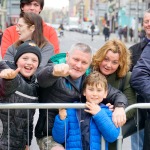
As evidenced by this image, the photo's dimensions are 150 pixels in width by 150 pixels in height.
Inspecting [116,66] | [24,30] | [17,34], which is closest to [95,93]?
[116,66]

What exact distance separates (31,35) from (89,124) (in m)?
1.23

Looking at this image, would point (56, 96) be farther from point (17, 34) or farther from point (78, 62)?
point (17, 34)

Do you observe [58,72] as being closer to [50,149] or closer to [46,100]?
[46,100]

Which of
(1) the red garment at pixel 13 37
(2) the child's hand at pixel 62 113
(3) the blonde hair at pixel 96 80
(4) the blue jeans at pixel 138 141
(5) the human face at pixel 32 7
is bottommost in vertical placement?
(4) the blue jeans at pixel 138 141

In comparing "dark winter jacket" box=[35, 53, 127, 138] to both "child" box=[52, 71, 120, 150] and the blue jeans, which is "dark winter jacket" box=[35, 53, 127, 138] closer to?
"child" box=[52, 71, 120, 150]

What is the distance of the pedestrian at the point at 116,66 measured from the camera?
4277 mm

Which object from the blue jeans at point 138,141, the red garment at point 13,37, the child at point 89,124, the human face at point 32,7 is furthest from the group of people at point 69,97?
the human face at point 32,7

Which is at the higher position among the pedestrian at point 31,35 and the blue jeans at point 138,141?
the pedestrian at point 31,35

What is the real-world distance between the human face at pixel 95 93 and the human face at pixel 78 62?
15cm

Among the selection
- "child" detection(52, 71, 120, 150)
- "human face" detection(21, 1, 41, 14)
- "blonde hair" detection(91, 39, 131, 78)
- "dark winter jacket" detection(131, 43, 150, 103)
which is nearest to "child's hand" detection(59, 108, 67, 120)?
"child" detection(52, 71, 120, 150)

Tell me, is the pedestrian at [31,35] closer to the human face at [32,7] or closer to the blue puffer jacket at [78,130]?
the human face at [32,7]

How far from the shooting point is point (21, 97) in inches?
156

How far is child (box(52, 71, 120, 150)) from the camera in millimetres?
3896

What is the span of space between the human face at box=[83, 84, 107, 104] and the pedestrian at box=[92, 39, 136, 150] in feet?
0.71
